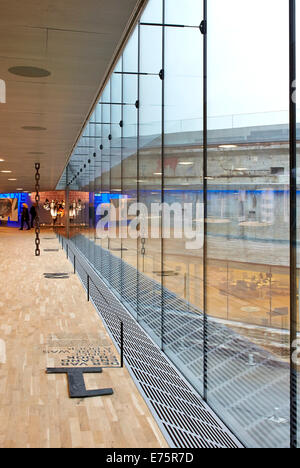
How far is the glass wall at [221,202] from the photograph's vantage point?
10.5ft

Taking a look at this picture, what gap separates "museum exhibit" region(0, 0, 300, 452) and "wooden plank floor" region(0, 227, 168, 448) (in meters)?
0.02

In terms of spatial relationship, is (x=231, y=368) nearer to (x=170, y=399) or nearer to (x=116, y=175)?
(x=170, y=399)

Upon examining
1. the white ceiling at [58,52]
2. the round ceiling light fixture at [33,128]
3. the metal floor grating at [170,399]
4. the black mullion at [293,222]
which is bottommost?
the metal floor grating at [170,399]

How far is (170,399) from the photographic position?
445 centimetres

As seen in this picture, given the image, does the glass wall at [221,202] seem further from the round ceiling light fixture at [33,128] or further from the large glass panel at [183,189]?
the round ceiling light fixture at [33,128]

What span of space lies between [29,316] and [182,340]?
2.83m

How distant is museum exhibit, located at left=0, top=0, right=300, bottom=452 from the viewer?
10.5ft

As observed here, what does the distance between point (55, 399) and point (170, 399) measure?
1.03 m

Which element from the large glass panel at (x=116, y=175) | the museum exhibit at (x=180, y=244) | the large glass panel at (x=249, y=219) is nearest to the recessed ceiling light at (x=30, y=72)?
the museum exhibit at (x=180, y=244)

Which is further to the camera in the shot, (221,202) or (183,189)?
(183,189)

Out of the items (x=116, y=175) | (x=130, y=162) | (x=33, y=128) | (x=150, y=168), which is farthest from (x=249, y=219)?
(x=116, y=175)

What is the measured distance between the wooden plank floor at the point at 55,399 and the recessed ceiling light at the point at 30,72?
327 cm

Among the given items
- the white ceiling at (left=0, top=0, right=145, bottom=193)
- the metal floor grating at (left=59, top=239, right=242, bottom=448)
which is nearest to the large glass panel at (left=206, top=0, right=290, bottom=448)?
the metal floor grating at (left=59, top=239, right=242, bottom=448)

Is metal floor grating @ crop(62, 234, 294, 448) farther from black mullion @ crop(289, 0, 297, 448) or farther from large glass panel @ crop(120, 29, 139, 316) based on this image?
large glass panel @ crop(120, 29, 139, 316)
